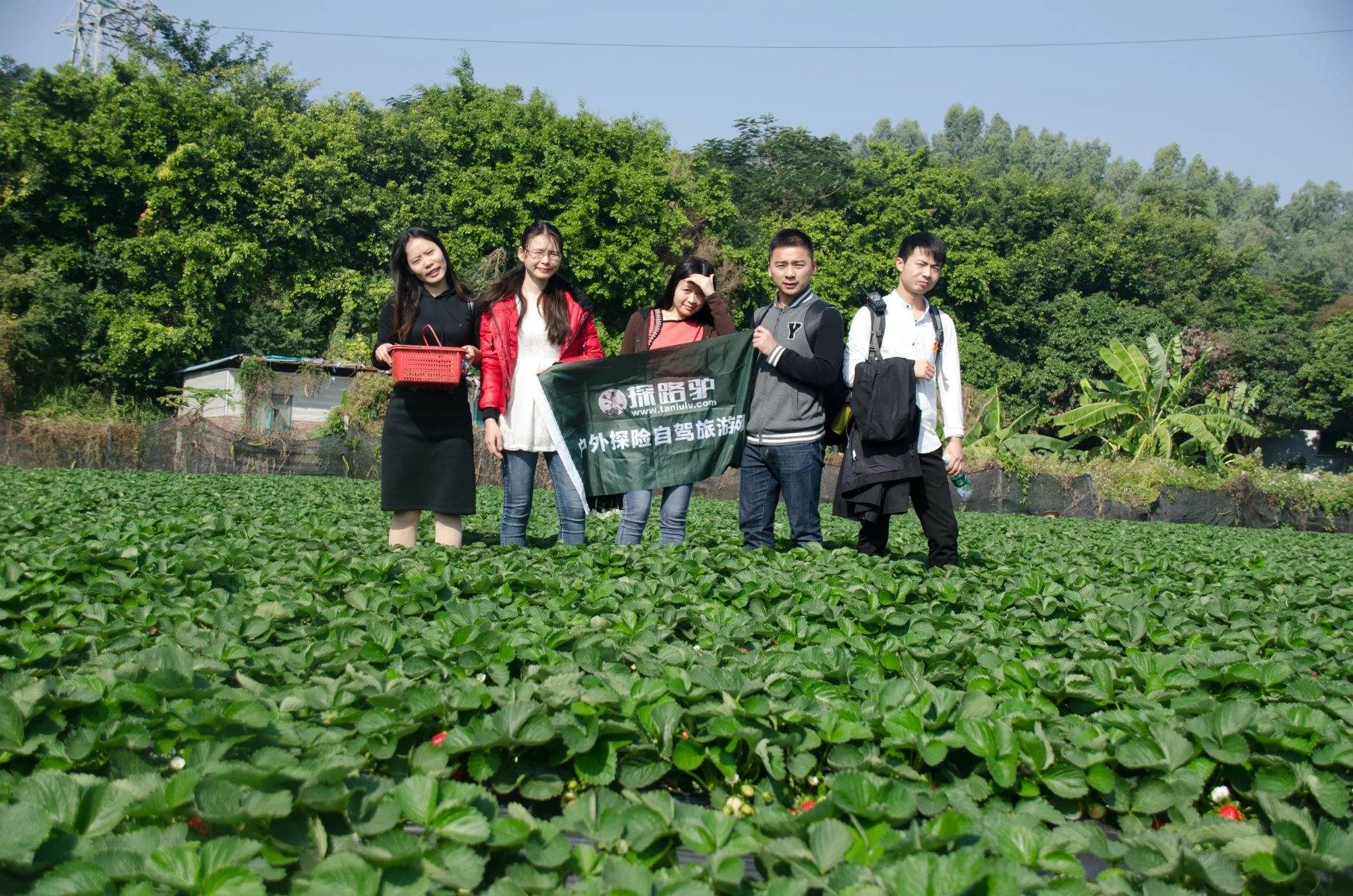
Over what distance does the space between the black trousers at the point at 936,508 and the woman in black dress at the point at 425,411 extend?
2.44 meters

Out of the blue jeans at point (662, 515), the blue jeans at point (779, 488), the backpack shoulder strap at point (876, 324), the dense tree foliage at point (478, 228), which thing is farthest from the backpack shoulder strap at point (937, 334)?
the dense tree foliage at point (478, 228)

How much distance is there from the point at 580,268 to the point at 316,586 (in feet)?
103

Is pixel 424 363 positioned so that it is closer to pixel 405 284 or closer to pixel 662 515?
pixel 405 284

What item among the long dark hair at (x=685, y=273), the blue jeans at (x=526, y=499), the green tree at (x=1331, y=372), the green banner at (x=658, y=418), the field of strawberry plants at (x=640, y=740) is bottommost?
the field of strawberry plants at (x=640, y=740)

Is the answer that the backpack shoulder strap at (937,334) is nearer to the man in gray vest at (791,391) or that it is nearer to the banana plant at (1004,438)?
the man in gray vest at (791,391)

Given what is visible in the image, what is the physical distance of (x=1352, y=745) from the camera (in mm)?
2570

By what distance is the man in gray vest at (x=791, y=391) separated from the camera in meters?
5.71

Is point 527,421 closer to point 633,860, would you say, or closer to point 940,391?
point 940,391

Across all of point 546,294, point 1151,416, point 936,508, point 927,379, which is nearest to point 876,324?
point 927,379

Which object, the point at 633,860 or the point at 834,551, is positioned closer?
the point at 633,860

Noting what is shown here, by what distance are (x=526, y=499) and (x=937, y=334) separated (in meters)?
2.45

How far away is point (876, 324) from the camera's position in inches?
225

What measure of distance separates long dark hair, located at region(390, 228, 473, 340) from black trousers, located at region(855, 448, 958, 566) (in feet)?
8.78

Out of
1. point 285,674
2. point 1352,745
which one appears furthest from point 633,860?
point 1352,745
